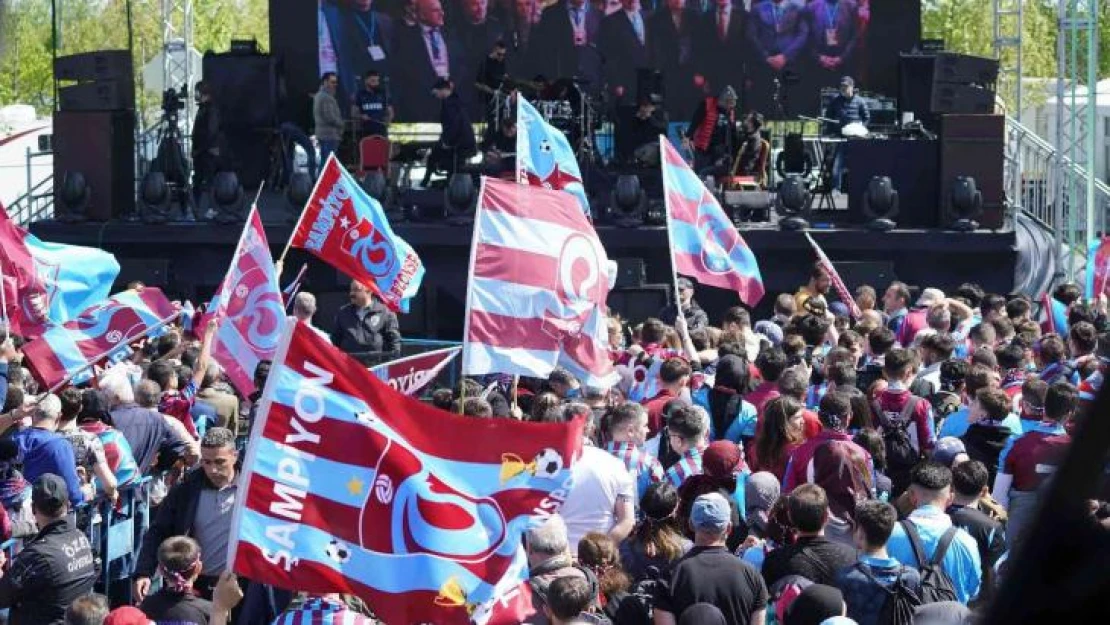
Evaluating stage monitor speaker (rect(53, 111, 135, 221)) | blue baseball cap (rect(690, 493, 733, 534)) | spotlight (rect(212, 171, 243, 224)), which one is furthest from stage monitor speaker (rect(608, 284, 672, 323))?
blue baseball cap (rect(690, 493, 733, 534))

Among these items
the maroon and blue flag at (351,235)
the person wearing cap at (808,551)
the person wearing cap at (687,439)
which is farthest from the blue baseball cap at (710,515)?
the maroon and blue flag at (351,235)

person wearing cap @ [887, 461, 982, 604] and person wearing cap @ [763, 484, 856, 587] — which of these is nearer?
person wearing cap @ [763, 484, 856, 587]

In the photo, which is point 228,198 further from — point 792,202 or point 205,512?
point 205,512

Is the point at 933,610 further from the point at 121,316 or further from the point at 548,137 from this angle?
the point at 548,137

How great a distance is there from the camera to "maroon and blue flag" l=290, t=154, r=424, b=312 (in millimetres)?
11914

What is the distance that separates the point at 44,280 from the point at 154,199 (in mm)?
9018

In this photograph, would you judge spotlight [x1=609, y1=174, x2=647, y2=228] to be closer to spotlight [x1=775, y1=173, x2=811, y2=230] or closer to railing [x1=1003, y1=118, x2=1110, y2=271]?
spotlight [x1=775, y1=173, x2=811, y2=230]

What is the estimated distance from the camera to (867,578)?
5.31m

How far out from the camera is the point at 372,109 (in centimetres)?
2239

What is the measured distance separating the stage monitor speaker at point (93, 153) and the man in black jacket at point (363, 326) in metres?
8.76

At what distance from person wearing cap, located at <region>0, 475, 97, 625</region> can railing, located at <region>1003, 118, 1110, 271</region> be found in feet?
50.0

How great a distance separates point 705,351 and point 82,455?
443 centimetres

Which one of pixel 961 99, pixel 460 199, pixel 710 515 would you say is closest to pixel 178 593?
pixel 710 515

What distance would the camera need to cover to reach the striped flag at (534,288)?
8602 mm
